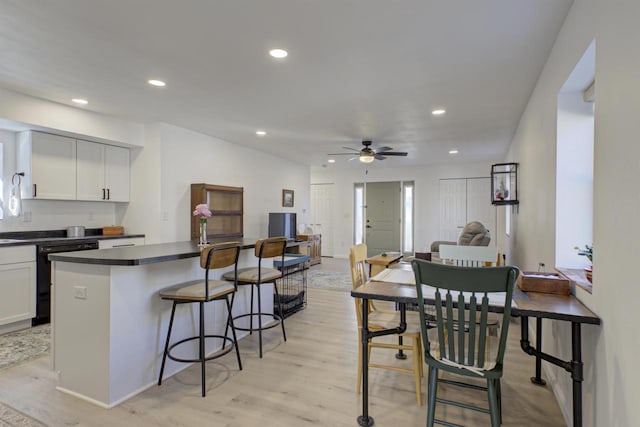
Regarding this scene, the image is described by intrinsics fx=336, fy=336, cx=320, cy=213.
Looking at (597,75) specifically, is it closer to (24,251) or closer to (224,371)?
(224,371)

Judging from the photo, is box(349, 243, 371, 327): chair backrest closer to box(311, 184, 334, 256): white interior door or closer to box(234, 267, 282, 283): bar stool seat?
box(234, 267, 282, 283): bar stool seat

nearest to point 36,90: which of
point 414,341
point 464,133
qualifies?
point 414,341

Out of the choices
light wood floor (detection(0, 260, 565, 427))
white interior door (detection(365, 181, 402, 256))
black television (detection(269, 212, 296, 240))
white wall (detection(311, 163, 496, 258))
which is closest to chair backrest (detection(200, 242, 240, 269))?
light wood floor (detection(0, 260, 565, 427))

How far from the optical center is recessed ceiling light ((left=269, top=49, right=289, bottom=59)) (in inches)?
101

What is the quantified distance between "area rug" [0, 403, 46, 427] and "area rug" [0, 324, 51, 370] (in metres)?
0.83

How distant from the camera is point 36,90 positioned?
343 cm

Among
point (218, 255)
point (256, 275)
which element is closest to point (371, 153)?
point (256, 275)

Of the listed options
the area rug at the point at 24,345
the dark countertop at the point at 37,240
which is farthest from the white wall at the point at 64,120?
the area rug at the point at 24,345

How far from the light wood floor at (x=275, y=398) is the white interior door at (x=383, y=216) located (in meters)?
6.01

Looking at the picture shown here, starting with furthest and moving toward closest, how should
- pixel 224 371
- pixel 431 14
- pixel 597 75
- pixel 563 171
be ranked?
1. pixel 224 371
2. pixel 563 171
3. pixel 431 14
4. pixel 597 75

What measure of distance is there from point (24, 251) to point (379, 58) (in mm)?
4077

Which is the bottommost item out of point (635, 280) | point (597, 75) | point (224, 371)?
Answer: point (224, 371)

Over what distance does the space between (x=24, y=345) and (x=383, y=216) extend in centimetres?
756

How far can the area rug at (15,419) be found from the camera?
1961 millimetres
